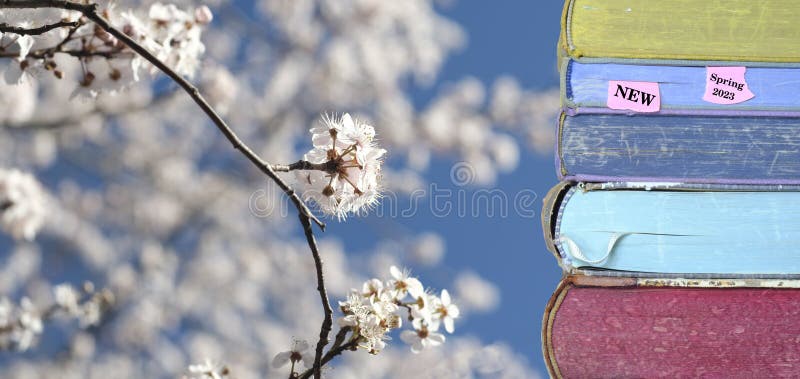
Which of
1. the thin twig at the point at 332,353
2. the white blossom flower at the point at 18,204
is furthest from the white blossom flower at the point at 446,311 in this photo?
the white blossom flower at the point at 18,204

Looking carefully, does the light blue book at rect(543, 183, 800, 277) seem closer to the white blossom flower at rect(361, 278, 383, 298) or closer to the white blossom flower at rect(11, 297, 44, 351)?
the white blossom flower at rect(361, 278, 383, 298)

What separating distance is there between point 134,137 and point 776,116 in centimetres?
303

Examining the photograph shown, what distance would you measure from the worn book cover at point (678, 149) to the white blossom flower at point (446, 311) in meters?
0.35

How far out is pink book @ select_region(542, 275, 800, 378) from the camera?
1.10m

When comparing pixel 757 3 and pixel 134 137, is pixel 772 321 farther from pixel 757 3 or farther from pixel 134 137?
pixel 134 137

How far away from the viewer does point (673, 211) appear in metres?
1.11

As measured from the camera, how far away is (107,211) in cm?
353

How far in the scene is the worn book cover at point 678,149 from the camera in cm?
112

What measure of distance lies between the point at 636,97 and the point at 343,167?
46 centimetres

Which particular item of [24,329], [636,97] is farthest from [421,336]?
[24,329]

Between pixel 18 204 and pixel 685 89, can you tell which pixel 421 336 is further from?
pixel 18 204

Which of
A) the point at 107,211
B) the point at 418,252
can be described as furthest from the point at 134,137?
the point at 418,252

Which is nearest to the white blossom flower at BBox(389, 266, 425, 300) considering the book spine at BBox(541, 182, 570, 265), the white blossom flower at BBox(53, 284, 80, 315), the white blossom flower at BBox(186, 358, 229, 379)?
the book spine at BBox(541, 182, 570, 265)

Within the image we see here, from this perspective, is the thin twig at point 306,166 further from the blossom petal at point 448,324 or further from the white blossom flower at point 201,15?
the white blossom flower at point 201,15
